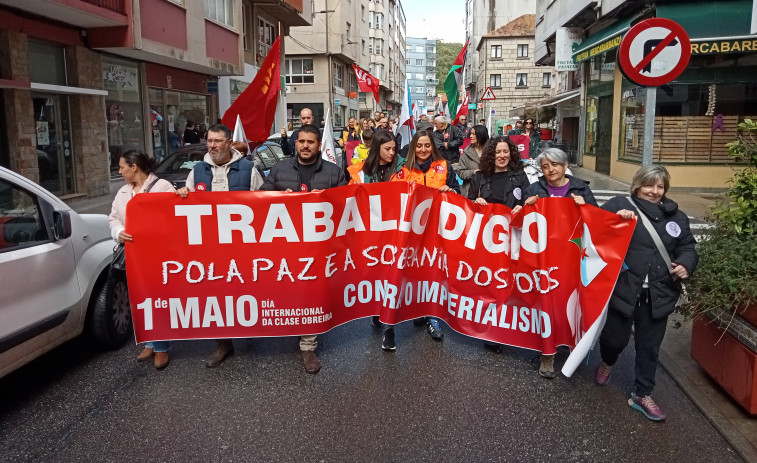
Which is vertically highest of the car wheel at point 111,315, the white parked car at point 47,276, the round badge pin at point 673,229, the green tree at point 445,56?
the green tree at point 445,56

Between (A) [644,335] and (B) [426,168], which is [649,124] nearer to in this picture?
(B) [426,168]

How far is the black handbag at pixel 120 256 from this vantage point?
518 centimetres

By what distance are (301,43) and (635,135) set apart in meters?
32.6

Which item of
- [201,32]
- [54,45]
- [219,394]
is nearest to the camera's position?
[219,394]

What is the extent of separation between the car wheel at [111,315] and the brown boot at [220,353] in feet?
2.90

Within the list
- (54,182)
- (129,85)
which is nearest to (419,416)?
(54,182)

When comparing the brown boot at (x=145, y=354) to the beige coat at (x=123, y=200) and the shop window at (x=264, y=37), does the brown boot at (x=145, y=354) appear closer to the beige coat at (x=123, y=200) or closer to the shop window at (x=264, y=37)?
the beige coat at (x=123, y=200)

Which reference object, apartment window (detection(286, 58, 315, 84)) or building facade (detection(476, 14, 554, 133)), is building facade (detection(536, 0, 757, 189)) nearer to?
apartment window (detection(286, 58, 315, 84))

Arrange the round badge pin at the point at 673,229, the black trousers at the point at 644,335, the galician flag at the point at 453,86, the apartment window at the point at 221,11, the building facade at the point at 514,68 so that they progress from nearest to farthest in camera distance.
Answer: the round badge pin at the point at 673,229 → the black trousers at the point at 644,335 → the galician flag at the point at 453,86 → the apartment window at the point at 221,11 → the building facade at the point at 514,68

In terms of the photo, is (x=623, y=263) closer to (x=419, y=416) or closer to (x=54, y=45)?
(x=419, y=416)

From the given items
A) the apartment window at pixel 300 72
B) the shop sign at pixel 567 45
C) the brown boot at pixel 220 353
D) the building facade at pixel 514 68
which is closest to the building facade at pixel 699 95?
the shop sign at pixel 567 45

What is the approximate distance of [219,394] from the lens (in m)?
4.56

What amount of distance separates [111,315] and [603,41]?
18178mm

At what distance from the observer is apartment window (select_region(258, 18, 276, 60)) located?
28.7 metres
